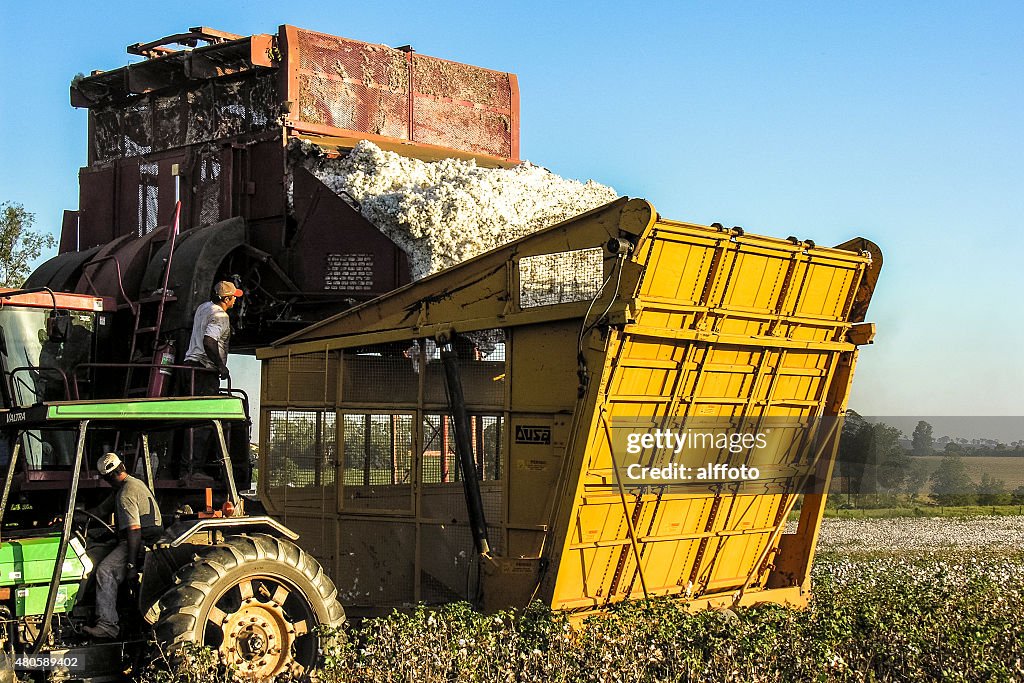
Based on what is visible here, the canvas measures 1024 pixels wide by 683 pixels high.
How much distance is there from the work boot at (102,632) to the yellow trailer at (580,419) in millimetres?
2560

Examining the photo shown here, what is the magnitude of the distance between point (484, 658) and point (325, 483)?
3129 mm

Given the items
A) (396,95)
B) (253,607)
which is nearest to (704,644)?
(253,607)

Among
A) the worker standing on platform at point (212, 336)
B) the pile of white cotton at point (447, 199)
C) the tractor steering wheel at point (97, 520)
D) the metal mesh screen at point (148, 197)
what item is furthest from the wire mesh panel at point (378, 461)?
the metal mesh screen at point (148, 197)

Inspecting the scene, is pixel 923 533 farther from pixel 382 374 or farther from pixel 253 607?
pixel 253 607

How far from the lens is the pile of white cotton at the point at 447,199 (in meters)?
10.2

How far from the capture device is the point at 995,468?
46.4 m

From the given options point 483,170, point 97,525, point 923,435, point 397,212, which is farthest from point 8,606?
point 923,435

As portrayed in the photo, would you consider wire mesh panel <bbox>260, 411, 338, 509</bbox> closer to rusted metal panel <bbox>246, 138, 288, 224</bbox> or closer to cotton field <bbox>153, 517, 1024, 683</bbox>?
cotton field <bbox>153, 517, 1024, 683</bbox>

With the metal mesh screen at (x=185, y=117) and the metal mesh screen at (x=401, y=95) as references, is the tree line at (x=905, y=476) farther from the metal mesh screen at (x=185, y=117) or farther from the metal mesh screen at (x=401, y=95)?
the metal mesh screen at (x=185, y=117)

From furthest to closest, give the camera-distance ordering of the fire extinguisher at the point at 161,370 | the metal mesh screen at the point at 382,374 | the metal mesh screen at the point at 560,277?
1. the fire extinguisher at the point at 161,370
2. the metal mesh screen at the point at 382,374
3. the metal mesh screen at the point at 560,277

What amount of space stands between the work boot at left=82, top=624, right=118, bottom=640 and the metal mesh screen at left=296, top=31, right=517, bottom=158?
6.24m

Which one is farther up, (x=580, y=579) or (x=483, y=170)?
(x=483, y=170)

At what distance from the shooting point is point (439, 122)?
12.6 metres

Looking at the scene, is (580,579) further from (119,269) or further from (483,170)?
(119,269)
